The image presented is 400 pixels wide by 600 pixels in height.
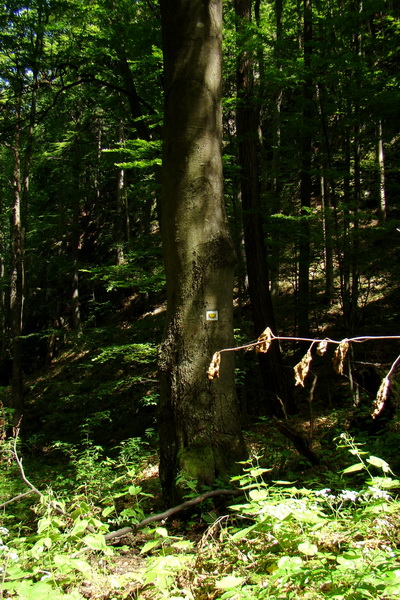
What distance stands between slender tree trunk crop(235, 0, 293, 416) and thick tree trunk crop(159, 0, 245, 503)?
3.85m

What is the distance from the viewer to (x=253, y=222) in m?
7.14

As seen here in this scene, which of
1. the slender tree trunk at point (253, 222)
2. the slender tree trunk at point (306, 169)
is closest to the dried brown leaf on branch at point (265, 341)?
the slender tree trunk at point (306, 169)

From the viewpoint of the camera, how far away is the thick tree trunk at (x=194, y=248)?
3.06 metres

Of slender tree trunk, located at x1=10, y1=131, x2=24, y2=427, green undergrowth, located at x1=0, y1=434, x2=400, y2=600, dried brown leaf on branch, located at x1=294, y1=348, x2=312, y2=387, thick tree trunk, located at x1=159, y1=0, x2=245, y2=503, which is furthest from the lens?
slender tree trunk, located at x1=10, y1=131, x2=24, y2=427

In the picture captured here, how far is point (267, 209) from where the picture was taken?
816 centimetres

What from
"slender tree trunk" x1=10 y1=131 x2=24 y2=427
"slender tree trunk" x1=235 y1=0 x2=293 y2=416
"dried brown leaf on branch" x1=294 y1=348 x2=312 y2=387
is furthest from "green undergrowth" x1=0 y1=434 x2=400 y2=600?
"slender tree trunk" x1=10 y1=131 x2=24 y2=427

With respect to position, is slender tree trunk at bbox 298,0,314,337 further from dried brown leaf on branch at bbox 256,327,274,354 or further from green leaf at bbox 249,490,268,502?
green leaf at bbox 249,490,268,502

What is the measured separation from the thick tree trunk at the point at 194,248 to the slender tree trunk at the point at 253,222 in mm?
3847

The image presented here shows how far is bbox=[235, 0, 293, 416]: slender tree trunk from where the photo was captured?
6.92 metres

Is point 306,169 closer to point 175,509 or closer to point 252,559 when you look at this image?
point 175,509

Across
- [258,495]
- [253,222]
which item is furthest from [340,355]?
[253,222]

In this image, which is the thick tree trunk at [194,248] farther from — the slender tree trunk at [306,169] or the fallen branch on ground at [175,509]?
the slender tree trunk at [306,169]

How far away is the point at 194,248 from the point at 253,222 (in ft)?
13.8

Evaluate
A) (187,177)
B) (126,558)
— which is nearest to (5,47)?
(187,177)
